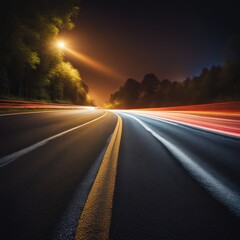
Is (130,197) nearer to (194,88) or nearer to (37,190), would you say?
(37,190)

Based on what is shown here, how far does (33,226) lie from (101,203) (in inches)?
23.5

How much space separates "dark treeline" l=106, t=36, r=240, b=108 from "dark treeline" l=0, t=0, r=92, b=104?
47.7 m

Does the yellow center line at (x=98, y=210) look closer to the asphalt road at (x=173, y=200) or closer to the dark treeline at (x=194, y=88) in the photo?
the asphalt road at (x=173, y=200)

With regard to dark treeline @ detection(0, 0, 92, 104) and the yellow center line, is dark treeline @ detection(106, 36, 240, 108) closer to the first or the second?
dark treeline @ detection(0, 0, 92, 104)

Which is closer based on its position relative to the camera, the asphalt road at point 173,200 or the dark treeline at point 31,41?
the asphalt road at point 173,200

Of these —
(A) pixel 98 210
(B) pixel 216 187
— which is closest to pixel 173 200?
(B) pixel 216 187

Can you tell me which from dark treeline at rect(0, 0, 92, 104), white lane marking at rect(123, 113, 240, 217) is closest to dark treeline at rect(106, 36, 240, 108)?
dark treeline at rect(0, 0, 92, 104)

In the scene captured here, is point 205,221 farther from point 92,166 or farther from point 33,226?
point 92,166

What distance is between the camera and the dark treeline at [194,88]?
189ft

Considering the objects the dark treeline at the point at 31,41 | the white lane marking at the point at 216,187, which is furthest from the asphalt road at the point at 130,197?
the dark treeline at the point at 31,41

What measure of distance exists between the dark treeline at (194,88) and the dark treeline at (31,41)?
47704 mm

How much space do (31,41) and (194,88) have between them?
7672cm

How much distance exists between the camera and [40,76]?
31.2m

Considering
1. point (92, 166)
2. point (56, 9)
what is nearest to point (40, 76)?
point (56, 9)
